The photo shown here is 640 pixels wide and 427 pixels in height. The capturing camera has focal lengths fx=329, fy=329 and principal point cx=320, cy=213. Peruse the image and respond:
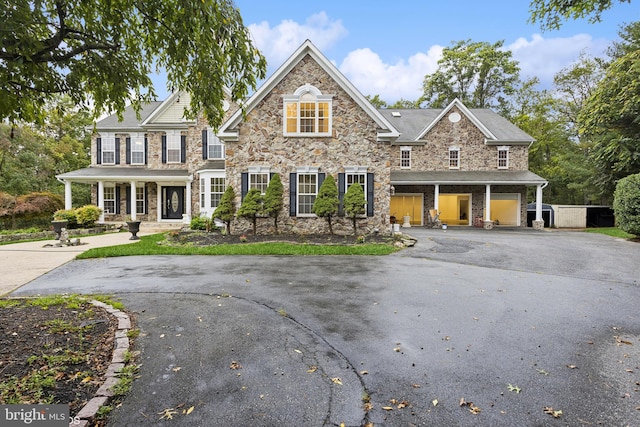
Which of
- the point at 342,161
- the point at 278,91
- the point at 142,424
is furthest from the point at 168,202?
the point at 142,424

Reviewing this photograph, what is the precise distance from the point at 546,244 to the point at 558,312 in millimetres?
9837

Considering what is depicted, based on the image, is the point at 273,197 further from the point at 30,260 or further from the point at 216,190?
the point at 30,260

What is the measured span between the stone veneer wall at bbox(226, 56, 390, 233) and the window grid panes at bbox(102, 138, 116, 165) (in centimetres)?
1144

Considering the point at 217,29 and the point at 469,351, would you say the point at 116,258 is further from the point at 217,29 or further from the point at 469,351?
the point at 469,351

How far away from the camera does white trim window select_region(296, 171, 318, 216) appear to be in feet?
48.1

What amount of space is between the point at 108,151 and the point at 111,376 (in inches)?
877

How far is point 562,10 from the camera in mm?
7379

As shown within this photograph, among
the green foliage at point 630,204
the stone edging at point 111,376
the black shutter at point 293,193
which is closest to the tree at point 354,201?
the black shutter at point 293,193

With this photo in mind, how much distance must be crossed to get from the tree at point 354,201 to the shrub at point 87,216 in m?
13.9

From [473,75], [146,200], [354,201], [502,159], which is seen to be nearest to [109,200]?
[146,200]

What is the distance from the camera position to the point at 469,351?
12.6 feet

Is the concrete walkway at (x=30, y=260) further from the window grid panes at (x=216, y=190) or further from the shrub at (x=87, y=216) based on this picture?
the window grid panes at (x=216, y=190)

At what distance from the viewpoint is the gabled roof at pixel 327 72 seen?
14041 millimetres

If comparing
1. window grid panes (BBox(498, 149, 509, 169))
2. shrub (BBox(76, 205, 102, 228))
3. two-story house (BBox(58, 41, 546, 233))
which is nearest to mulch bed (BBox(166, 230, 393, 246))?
two-story house (BBox(58, 41, 546, 233))
